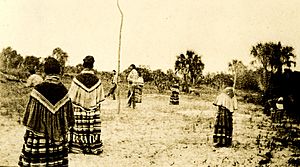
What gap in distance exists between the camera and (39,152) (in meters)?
3.00

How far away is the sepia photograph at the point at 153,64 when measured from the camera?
14.2ft

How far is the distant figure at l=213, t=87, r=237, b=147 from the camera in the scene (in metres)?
5.22

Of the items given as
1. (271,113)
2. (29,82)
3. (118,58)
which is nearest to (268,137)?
(271,113)

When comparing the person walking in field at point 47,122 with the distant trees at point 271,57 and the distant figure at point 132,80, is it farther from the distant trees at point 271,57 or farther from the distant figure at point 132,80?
the distant figure at point 132,80

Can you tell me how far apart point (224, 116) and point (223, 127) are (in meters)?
0.17

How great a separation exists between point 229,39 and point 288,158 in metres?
1.75

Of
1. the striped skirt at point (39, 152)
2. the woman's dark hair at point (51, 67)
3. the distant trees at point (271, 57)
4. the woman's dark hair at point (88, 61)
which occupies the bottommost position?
the striped skirt at point (39, 152)

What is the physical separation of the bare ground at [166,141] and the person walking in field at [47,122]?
1.05m

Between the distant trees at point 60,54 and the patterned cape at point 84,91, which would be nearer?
the patterned cape at point 84,91

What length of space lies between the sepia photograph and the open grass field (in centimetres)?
2

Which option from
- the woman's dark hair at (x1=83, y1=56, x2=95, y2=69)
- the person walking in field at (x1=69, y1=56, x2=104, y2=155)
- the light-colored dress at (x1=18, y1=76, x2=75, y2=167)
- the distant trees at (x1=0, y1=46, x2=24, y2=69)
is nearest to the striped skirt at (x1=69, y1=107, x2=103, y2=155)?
the person walking in field at (x1=69, y1=56, x2=104, y2=155)

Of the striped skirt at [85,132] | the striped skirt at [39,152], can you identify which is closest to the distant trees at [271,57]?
the striped skirt at [85,132]

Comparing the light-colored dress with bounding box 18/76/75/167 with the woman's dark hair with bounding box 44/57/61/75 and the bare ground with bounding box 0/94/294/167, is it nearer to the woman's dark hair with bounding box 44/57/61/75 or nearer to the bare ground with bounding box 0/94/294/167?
the woman's dark hair with bounding box 44/57/61/75

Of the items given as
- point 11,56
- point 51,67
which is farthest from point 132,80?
point 51,67
